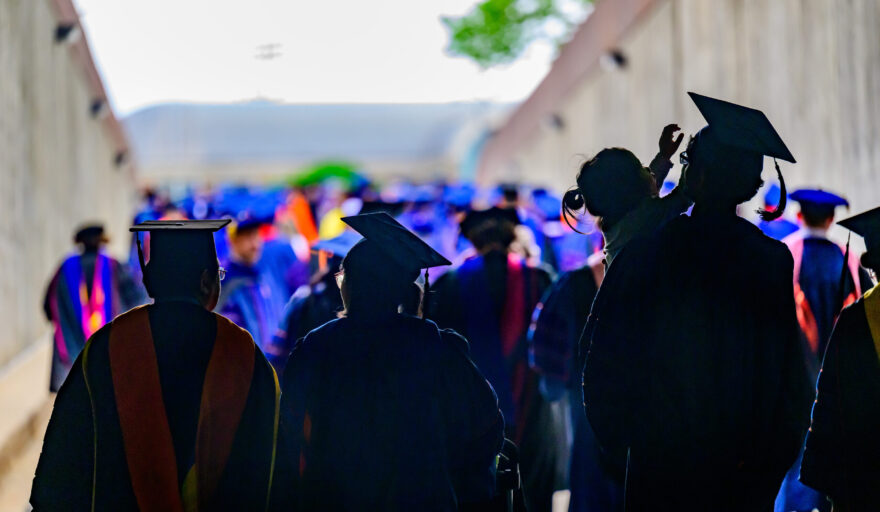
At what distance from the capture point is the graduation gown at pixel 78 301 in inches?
331

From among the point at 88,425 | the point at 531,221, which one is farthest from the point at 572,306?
the point at 531,221

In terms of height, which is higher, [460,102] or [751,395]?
[460,102]

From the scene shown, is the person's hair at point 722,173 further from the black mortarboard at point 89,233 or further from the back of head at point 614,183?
the black mortarboard at point 89,233

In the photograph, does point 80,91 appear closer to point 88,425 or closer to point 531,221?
point 531,221

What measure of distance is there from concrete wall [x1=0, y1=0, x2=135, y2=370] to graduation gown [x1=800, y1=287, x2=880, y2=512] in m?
9.42

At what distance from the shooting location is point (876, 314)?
3.37m

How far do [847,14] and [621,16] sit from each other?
8475mm

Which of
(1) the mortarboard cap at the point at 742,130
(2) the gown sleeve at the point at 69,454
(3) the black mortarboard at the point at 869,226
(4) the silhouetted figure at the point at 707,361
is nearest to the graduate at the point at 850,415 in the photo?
(4) the silhouetted figure at the point at 707,361

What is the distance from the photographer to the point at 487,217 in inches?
251

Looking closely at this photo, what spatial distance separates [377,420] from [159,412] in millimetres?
604

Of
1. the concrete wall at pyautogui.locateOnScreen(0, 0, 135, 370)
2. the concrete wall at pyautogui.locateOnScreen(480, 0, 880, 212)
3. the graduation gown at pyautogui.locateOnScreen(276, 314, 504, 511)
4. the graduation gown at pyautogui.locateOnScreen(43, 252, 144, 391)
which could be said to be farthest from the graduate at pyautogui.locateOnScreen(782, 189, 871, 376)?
the concrete wall at pyautogui.locateOnScreen(0, 0, 135, 370)

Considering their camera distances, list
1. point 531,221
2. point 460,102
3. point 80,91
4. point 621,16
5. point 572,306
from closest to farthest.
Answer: point 572,306, point 531,221, point 621,16, point 80,91, point 460,102

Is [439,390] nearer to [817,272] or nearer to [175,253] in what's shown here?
[175,253]

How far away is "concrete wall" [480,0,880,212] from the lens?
8.80 m
